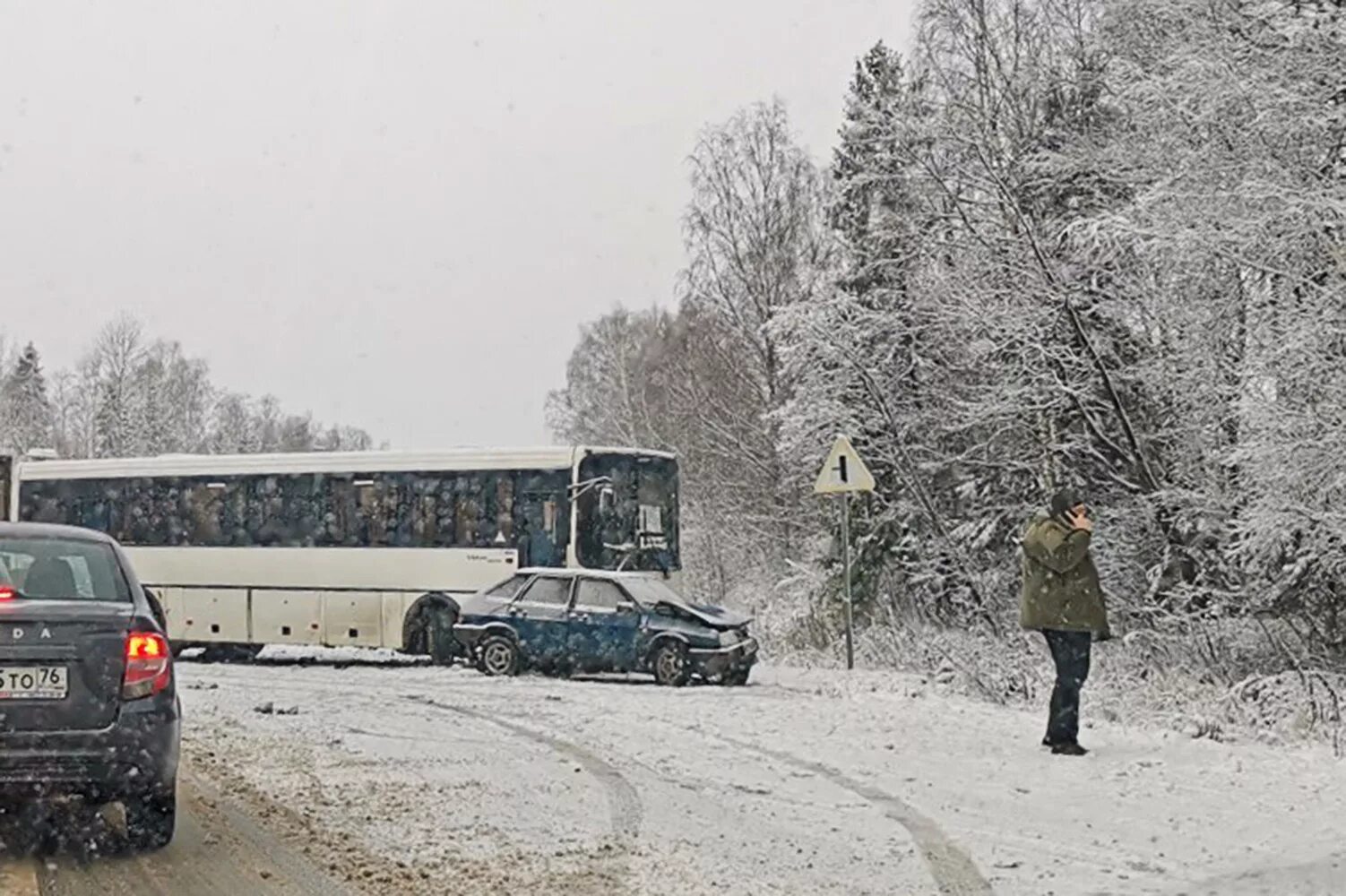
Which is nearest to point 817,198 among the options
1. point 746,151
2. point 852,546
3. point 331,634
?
point 746,151

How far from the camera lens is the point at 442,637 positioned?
22219mm

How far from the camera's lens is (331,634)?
23312 millimetres

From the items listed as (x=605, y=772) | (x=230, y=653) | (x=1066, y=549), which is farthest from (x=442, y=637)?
(x=1066, y=549)

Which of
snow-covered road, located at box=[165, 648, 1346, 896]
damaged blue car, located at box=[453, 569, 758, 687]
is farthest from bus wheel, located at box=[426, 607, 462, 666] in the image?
snow-covered road, located at box=[165, 648, 1346, 896]

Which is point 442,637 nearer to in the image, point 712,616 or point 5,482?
point 712,616

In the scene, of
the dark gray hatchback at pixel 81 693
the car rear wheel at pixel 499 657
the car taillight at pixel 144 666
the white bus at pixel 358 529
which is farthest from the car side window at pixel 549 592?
the car taillight at pixel 144 666

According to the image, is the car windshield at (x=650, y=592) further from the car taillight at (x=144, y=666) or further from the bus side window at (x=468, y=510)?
the car taillight at (x=144, y=666)

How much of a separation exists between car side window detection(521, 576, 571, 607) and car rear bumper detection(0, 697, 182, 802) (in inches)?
471

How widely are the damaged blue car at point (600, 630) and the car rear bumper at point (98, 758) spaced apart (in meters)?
11.2

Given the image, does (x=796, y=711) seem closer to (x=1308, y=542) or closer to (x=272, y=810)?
(x=1308, y=542)

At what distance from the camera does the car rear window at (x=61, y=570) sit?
7453 mm

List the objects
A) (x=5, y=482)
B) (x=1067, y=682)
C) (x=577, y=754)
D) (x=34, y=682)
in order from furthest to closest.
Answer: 1. (x=5, y=482)
2. (x=577, y=754)
3. (x=1067, y=682)
4. (x=34, y=682)

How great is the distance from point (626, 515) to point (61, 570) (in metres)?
14.7

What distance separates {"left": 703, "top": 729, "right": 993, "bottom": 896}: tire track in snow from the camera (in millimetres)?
6844
